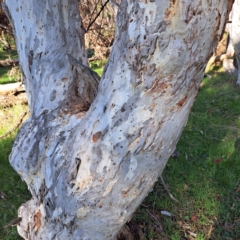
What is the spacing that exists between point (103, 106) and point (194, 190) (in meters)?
1.91

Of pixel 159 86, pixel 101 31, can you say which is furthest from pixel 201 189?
pixel 101 31

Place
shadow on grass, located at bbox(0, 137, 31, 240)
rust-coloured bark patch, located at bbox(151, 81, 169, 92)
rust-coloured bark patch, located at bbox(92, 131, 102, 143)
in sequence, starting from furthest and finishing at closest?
1. shadow on grass, located at bbox(0, 137, 31, 240)
2. rust-coloured bark patch, located at bbox(92, 131, 102, 143)
3. rust-coloured bark patch, located at bbox(151, 81, 169, 92)

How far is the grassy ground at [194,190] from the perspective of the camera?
258 cm

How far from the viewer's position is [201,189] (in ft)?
9.73

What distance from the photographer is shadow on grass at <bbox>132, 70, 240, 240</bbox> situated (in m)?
2.58

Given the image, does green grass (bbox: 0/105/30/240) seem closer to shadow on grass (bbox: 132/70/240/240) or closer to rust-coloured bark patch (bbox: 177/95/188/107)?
shadow on grass (bbox: 132/70/240/240)

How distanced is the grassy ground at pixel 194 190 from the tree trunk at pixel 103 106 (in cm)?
90

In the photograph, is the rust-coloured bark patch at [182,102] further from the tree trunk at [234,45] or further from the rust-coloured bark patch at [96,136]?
the tree trunk at [234,45]

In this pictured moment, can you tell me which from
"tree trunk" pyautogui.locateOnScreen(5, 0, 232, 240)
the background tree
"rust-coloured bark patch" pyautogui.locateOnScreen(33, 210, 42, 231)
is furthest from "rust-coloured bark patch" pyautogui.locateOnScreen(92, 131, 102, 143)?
the background tree

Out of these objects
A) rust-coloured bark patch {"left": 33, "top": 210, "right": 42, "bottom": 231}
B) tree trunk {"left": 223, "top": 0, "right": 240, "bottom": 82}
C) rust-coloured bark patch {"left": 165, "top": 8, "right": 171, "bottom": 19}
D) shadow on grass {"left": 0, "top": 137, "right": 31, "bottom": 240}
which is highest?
rust-coloured bark patch {"left": 165, "top": 8, "right": 171, "bottom": 19}

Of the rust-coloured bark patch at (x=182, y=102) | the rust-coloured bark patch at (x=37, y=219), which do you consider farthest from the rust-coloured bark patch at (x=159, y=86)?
the rust-coloured bark patch at (x=37, y=219)

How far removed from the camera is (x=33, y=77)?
1862 millimetres

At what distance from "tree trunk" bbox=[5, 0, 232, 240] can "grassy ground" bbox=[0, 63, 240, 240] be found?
0.90 m

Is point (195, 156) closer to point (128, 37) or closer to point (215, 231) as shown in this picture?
point (215, 231)
